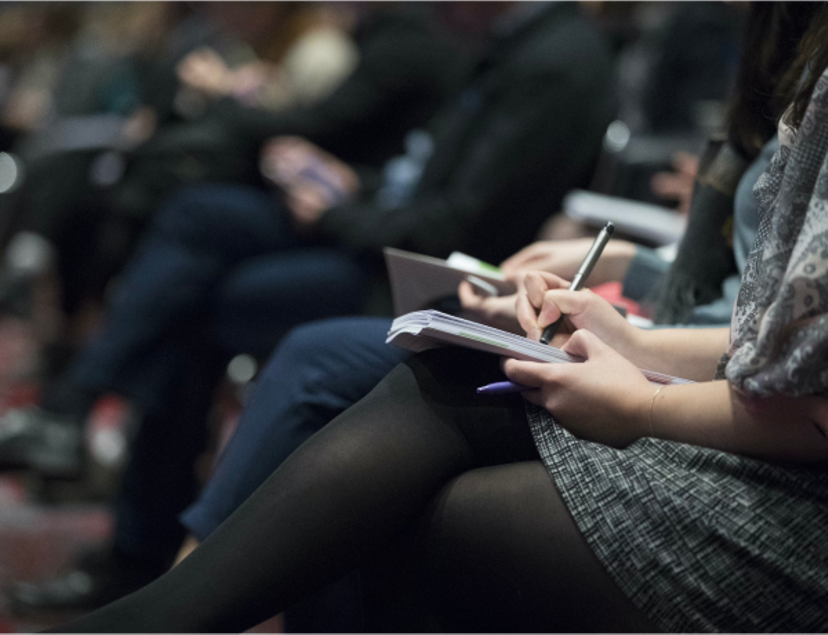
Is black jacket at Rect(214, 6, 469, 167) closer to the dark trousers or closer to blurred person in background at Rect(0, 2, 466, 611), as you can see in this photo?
blurred person in background at Rect(0, 2, 466, 611)

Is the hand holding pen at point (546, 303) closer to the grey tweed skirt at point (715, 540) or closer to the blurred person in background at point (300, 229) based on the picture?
the grey tweed skirt at point (715, 540)

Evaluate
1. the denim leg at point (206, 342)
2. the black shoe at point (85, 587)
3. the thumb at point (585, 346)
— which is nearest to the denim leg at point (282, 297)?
the denim leg at point (206, 342)

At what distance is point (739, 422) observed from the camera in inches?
24.2

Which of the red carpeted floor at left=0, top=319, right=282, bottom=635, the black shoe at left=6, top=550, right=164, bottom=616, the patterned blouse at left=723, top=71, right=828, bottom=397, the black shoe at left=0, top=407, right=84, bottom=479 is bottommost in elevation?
the red carpeted floor at left=0, top=319, right=282, bottom=635

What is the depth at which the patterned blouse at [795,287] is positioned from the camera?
0.56 metres

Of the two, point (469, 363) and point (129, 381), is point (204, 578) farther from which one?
point (129, 381)

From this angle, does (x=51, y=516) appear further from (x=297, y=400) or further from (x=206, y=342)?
(x=297, y=400)

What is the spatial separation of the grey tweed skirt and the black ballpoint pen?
6.8 inches

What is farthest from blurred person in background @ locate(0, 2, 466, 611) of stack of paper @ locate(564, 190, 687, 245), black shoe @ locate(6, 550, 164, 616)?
stack of paper @ locate(564, 190, 687, 245)

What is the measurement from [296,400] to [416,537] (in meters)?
0.23

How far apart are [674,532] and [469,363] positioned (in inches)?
9.2

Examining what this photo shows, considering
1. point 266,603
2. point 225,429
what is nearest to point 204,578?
point 266,603

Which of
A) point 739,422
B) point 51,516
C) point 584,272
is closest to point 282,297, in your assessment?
point 51,516

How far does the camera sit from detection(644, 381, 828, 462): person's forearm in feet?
1.95
